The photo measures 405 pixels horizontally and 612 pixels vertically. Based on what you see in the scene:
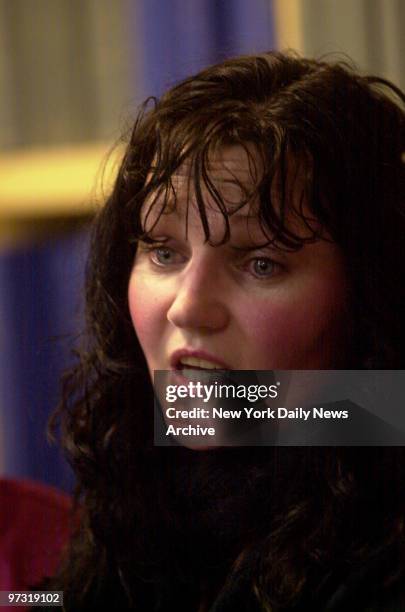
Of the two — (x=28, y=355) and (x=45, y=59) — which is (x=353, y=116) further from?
(x=45, y=59)

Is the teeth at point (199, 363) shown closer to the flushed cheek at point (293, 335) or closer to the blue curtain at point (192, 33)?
the flushed cheek at point (293, 335)

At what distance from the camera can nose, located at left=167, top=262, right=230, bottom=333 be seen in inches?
26.4

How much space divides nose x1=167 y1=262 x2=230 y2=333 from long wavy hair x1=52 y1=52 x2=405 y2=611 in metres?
0.03

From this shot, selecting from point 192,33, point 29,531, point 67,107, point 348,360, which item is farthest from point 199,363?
point 67,107

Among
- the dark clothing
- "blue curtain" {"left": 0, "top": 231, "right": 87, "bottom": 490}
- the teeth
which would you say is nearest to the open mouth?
the teeth

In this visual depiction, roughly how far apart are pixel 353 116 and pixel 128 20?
0.51m

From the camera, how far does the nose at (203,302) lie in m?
0.67

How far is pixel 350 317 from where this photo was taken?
0.67 metres

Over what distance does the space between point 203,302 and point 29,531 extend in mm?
358

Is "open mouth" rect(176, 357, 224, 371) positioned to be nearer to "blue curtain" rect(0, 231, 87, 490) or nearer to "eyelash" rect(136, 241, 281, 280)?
"eyelash" rect(136, 241, 281, 280)

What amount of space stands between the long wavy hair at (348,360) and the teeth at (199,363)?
0.22 feet

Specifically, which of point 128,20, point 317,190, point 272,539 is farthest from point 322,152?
point 128,20

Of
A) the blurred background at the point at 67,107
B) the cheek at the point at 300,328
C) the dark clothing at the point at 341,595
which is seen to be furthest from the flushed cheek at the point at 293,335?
the blurred background at the point at 67,107

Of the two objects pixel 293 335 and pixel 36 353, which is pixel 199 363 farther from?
pixel 36 353
